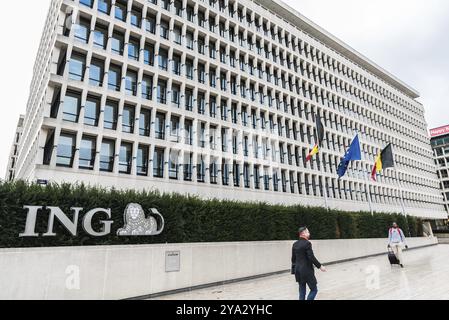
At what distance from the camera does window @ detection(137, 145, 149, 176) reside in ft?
81.3

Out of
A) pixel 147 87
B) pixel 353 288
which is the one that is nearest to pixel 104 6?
pixel 147 87

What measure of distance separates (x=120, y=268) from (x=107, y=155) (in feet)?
48.2

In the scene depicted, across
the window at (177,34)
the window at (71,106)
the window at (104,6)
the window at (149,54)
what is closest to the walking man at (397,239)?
the window at (71,106)

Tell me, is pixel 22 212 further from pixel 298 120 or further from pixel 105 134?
pixel 298 120

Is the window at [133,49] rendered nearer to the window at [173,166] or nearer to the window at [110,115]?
the window at [110,115]

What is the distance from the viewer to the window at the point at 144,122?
25.6 m

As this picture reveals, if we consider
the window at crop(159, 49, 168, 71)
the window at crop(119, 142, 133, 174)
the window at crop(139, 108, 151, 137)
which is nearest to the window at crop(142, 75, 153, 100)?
the window at crop(139, 108, 151, 137)

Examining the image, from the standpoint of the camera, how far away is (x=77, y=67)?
23.0 m

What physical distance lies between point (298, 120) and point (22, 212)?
3449cm

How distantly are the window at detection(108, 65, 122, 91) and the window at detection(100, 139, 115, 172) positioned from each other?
15.5 ft

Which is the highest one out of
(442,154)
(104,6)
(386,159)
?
(442,154)

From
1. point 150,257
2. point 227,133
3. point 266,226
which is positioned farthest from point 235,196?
point 150,257

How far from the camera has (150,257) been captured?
11141 millimetres

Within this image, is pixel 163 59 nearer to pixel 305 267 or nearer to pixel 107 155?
pixel 107 155
